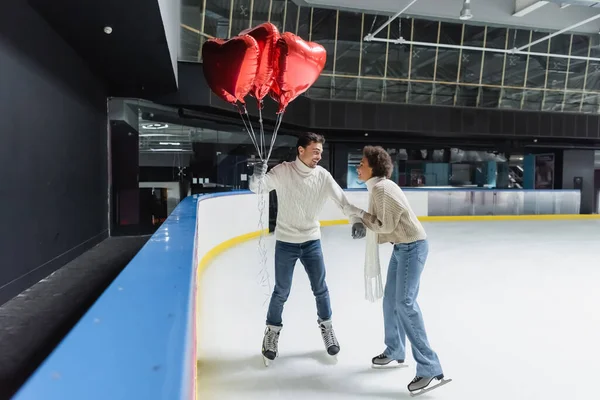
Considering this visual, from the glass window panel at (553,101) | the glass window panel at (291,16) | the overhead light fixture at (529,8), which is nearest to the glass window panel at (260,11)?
the glass window panel at (291,16)

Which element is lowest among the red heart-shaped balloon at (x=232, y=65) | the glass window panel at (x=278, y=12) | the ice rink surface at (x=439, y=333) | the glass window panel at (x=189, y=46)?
the ice rink surface at (x=439, y=333)

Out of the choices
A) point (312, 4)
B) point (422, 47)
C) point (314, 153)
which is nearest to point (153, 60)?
point (314, 153)

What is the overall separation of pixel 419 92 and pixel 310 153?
47.7ft

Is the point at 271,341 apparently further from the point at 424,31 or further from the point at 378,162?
the point at 424,31

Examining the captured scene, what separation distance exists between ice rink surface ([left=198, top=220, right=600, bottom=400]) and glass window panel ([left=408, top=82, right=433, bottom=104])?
32.6ft

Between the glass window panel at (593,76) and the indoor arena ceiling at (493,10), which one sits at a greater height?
the indoor arena ceiling at (493,10)

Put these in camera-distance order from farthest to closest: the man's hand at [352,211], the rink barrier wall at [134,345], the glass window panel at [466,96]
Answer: the glass window panel at [466,96]
the man's hand at [352,211]
the rink barrier wall at [134,345]

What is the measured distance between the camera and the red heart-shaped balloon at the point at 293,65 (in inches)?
158

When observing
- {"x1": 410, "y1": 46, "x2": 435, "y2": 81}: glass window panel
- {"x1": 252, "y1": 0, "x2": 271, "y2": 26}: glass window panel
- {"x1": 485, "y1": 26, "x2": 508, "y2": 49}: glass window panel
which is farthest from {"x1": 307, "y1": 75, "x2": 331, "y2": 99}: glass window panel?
{"x1": 485, "y1": 26, "x2": 508, "y2": 49}: glass window panel

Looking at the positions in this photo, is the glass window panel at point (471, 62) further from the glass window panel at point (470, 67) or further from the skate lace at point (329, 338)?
the skate lace at point (329, 338)

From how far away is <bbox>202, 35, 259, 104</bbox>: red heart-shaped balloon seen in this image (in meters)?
3.80

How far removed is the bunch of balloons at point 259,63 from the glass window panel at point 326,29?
11520mm

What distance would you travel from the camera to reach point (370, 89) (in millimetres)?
15859

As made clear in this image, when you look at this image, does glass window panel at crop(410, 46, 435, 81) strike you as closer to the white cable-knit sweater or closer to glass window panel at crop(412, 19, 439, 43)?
glass window panel at crop(412, 19, 439, 43)
